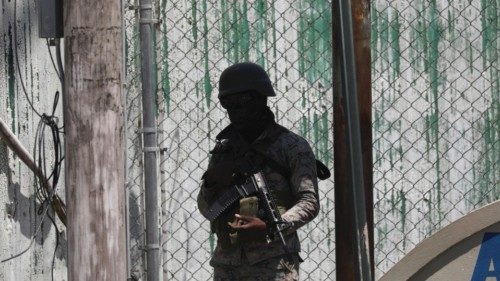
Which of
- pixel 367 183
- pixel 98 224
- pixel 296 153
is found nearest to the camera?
pixel 98 224

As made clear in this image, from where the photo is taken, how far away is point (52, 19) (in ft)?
16.1

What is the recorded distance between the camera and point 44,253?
22.4 ft

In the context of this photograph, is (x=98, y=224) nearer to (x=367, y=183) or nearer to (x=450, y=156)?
(x=367, y=183)

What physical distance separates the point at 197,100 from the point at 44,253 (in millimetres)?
1256

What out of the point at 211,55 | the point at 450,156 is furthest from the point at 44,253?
the point at 450,156

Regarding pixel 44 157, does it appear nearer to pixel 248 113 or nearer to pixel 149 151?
pixel 149 151

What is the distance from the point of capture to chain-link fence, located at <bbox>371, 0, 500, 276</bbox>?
6.98 m

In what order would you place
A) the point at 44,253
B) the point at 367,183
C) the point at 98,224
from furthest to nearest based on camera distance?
the point at 44,253 < the point at 367,183 < the point at 98,224

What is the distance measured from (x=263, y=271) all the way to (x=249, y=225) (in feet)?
0.84

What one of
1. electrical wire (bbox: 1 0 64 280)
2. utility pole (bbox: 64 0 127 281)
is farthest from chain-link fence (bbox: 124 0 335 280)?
utility pole (bbox: 64 0 127 281)

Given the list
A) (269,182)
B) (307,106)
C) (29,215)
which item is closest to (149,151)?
(269,182)

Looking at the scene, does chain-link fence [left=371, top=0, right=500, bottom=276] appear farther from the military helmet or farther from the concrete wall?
the military helmet

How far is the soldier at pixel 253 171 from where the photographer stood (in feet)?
17.1

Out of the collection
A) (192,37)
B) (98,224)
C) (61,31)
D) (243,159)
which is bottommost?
(98,224)
